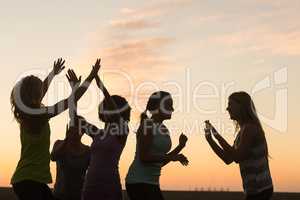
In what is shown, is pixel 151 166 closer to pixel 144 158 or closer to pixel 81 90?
pixel 144 158

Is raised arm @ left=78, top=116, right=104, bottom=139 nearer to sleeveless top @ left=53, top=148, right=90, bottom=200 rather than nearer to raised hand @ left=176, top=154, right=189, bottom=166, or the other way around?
sleeveless top @ left=53, top=148, right=90, bottom=200

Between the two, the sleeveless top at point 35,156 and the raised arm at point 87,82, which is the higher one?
the raised arm at point 87,82

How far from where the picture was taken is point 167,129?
8.84 meters

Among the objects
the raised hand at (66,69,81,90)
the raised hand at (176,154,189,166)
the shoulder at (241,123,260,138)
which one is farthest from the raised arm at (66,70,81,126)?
the shoulder at (241,123,260,138)

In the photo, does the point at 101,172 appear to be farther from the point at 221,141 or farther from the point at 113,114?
the point at 221,141

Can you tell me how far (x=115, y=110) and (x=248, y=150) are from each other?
72.3 inches

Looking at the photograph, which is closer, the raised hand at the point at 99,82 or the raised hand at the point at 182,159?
the raised hand at the point at 182,159

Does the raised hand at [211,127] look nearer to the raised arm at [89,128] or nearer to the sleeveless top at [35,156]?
the raised arm at [89,128]

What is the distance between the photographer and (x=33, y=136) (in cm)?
791

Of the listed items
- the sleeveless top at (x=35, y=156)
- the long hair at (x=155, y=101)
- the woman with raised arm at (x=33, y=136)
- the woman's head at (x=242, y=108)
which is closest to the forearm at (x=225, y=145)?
the woman's head at (x=242, y=108)

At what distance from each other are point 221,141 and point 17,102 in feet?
8.94

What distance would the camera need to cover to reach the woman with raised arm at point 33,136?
777 cm

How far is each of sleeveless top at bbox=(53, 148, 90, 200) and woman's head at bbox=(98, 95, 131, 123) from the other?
1.17 m

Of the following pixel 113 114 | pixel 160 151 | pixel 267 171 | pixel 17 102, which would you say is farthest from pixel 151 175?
pixel 17 102
